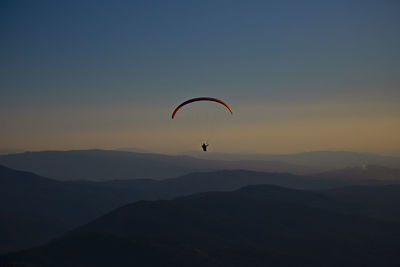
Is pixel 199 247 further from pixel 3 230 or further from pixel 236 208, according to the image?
pixel 3 230

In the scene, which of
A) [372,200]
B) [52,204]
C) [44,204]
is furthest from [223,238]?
[44,204]

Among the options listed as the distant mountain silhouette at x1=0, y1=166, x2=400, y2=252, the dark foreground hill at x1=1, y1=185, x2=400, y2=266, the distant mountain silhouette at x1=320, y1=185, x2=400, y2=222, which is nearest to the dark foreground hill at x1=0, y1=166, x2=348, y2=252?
the distant mountain silhouette at x1=0, y1=166, x2=400, y2=252

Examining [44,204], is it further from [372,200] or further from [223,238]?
[372,200]

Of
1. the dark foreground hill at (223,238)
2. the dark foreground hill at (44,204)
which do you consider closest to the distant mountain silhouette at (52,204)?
the dark foreground hill at (44,204)

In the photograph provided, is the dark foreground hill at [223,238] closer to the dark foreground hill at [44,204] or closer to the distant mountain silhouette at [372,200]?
the distant mountain silhouette at [372,200]

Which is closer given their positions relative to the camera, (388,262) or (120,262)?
(120,262)

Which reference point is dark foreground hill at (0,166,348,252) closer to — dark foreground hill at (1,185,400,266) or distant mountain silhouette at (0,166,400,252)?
distant mountain silhouette at (0,166,400,252)

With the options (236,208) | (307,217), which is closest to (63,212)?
(236,208)

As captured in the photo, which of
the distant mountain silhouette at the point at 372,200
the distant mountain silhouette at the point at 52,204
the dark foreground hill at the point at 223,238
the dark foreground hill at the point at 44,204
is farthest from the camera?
the distant mountain silhouette at the point at 372,200
